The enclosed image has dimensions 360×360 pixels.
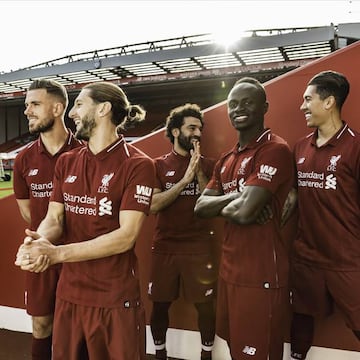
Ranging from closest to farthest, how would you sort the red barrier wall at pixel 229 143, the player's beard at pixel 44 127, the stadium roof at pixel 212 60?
the player's beard at pixel 44 127, the red barrier wall at pixel 229 143, the stadium roof at pixel 212 60

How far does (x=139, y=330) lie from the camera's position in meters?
2.01

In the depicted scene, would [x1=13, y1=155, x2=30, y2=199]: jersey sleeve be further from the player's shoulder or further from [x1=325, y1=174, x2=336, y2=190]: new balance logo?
[x1=325, y1=174, x2=336, y2=190]: new balance logo

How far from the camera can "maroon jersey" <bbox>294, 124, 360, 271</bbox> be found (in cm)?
237

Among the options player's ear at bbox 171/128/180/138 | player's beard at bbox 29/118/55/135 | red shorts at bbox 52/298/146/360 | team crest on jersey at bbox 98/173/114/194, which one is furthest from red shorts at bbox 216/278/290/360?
player's beard at bbox 29/118/55/135

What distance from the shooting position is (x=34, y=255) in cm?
168

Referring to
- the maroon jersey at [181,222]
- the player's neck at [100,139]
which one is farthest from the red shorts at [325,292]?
the player's neck at [100,139]

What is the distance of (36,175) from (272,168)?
4.72 feet

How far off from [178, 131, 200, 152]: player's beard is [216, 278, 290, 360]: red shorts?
1.23 metres

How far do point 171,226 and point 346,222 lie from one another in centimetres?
122

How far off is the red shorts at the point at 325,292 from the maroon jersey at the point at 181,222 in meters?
0.73

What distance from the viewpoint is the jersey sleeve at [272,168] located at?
2111 mm

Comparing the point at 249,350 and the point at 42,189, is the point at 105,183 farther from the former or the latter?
the point at 249,350

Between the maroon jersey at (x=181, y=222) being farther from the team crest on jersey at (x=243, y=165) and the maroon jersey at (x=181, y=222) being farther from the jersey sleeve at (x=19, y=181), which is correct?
the jersey sleeve at (x=19, y=181)

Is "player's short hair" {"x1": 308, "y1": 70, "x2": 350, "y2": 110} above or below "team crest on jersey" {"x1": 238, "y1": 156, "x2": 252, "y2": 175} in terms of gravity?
above
